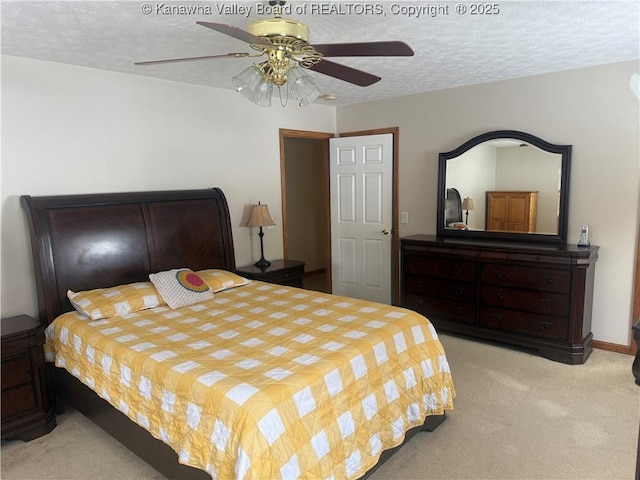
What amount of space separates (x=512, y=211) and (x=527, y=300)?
88cm

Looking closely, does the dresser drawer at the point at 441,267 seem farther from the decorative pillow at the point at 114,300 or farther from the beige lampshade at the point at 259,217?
the decorative pillow at the point at 114,300

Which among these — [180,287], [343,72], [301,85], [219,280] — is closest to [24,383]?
[180,287]

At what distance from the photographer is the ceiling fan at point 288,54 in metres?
2.01

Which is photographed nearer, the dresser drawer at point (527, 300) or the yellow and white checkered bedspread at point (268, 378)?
the yellow and white checkered bedspread at point (268, 378)

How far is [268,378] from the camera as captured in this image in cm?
198

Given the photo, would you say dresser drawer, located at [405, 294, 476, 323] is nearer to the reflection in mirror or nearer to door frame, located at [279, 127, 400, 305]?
door frame, located at [279, 127, 400, 305]

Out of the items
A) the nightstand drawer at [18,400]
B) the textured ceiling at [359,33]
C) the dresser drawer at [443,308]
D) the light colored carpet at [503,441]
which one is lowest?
the light colored carpet at [503,441]

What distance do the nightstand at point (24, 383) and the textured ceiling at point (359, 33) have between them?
1807 mm

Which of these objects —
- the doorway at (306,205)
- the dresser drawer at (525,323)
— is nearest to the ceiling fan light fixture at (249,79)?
the dresser drawer at (525,323)

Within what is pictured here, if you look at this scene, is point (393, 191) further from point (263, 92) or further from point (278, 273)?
point (263, 92)

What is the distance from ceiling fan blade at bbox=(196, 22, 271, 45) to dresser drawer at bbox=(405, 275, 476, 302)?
3.01 metres

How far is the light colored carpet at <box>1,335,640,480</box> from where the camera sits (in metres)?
2.41

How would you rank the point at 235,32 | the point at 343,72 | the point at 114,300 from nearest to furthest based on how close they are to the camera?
1. the point at 235,32
2. the point at 343,72
3. the point at 114,300

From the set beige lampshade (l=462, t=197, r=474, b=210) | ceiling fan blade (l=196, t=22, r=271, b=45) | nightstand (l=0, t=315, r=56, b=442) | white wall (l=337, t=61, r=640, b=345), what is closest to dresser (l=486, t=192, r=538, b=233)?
beige lampshade (l=462, t=197, r=474, b=210)
